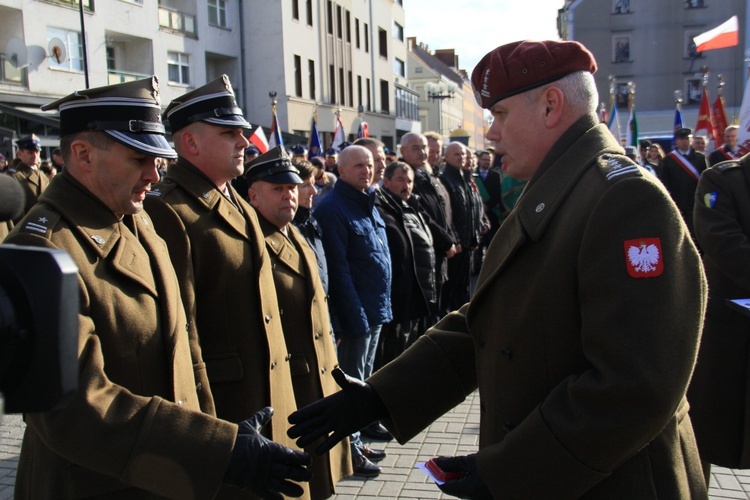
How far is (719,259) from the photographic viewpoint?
155 inches

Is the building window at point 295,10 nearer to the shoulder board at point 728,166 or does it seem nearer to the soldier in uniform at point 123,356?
the shoulder board at point 728,166

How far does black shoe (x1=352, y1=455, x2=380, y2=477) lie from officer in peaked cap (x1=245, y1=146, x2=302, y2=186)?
192 cm

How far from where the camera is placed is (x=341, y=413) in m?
2.48

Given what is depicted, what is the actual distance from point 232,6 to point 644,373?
1241 inches

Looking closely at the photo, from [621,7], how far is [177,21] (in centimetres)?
3104

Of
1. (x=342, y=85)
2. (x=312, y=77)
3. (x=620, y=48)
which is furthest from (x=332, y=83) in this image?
(x=620, y=48)

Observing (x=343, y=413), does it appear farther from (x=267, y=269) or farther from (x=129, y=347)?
(x=267, y=269)

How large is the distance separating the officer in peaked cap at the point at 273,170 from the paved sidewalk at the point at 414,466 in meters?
1.99

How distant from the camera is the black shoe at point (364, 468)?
4707 mm

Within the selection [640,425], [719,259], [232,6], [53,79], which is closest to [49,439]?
[640,425]

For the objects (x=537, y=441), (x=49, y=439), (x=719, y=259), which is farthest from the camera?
(x=719, y=259)

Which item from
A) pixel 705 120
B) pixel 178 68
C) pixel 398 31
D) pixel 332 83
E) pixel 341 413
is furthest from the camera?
pixel 398 31

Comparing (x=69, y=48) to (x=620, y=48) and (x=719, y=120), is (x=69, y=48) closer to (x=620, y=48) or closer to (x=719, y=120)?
(x=719, y=120)

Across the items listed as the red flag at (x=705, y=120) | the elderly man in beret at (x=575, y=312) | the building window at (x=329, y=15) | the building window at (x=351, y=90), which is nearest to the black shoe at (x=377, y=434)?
the elderly man in beret at (x=575, y=312)
